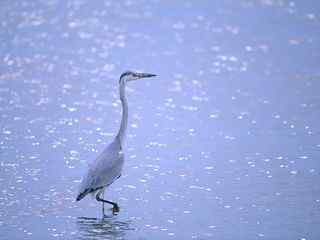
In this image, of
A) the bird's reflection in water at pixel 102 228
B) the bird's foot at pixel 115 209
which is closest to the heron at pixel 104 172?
the bird's foot at pixel 115 209

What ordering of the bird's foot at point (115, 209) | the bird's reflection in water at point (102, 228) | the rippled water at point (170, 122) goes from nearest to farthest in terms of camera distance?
the bird's reflection in water at point (102, 228), the rippled water at point (170, 122), the bird's foot at point (115, 209)

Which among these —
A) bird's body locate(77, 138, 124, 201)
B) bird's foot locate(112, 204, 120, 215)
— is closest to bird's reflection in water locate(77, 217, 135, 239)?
bird's foot locate(112, 204, 120, 215)

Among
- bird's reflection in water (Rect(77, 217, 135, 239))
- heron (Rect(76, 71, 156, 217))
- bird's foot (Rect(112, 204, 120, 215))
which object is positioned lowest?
bird's reflection in water (Rect(77, 217, 135, 239))

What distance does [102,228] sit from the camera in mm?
10164

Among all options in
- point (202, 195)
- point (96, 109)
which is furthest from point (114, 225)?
point (96, 109)

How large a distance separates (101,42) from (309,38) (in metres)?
4.66

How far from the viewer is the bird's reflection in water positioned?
389 inches

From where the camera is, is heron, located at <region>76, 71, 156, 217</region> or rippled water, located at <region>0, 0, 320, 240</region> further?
heron, located at <region>76, 71, 156, 217</region>

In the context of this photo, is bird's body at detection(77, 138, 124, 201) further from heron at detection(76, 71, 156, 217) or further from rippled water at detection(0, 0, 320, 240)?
rippled water at detection(0, 0, 320, 240)

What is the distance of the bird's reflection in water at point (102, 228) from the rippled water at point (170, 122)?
20 millimetres

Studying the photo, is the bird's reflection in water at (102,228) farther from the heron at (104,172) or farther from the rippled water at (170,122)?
the heron at (104,172)

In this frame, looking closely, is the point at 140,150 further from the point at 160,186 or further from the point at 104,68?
the point at 104,68

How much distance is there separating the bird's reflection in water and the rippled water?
0.8 inches

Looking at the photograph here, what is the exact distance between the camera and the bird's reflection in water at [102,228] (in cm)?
988
